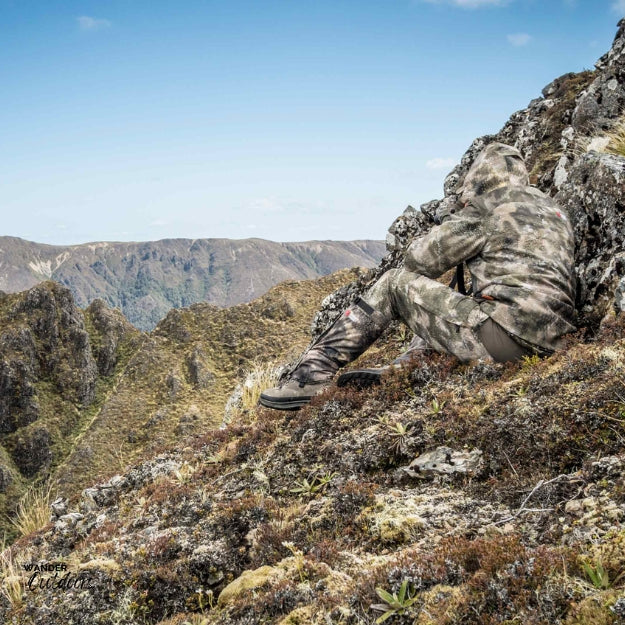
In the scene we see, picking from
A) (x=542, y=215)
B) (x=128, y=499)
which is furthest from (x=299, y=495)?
(x=542, y=215)

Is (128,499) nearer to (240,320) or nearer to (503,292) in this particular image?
(503,292)

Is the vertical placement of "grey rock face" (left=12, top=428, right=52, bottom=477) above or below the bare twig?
below

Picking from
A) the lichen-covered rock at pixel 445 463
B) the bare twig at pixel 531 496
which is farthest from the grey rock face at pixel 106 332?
the bare twig at pixel 531 496

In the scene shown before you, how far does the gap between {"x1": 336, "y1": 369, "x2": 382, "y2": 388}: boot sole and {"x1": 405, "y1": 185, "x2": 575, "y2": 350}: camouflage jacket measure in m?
1.79

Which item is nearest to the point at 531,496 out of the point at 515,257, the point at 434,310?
the point at 434,310

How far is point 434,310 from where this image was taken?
277 inches

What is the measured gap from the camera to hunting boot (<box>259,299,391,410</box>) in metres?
7.55

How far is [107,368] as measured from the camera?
105m

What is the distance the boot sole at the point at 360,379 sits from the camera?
747 cm

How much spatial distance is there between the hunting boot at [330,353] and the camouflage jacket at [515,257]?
114 centimetres

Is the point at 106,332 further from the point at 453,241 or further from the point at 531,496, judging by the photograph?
the point at 531,496

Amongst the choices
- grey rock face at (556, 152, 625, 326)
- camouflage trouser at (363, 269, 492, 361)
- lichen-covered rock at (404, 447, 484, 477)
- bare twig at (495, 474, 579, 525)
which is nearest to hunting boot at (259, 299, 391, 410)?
camouflage trouser at (363, 269, 492, 361)

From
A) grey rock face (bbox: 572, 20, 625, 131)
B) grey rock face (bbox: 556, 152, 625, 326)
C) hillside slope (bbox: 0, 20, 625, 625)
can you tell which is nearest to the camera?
hillside slope (bbox: 0, 20, 625, 625)

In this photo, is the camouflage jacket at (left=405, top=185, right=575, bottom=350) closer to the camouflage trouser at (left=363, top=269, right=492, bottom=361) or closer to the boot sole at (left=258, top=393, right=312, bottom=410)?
the camouflage trouser at (left=363, top=269, right=492, bottom=361)
